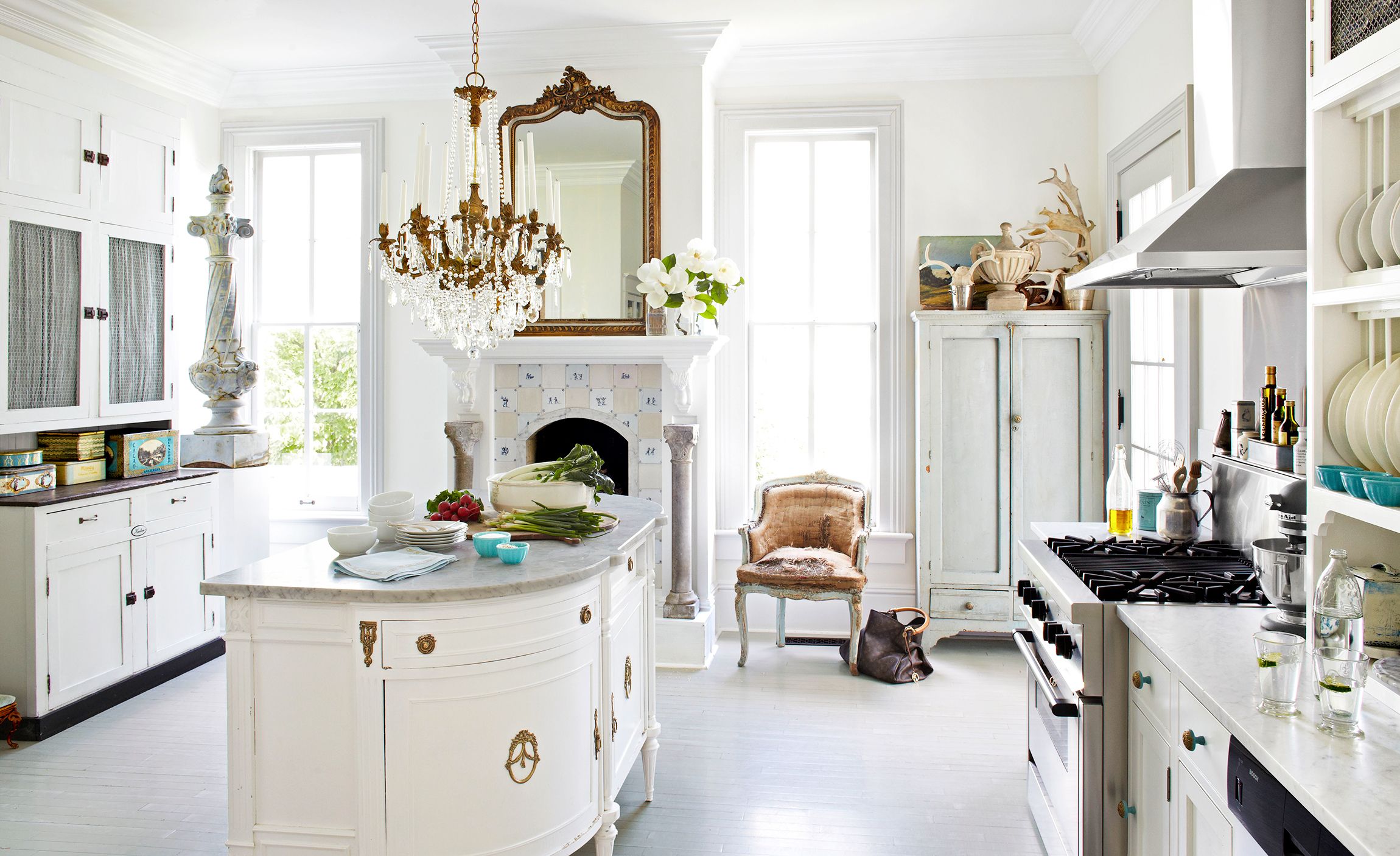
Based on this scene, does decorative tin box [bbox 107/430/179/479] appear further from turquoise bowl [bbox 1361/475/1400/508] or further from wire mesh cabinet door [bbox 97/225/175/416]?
turquoise bowl [bbox 1361/475/1400/508]

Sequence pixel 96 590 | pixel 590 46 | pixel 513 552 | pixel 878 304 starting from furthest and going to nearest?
1. pixel 878 304
2. pixel 590 46
3. pixel 96 590
4. pixel 513 552

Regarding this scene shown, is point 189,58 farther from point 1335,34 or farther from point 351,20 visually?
point 1335,34

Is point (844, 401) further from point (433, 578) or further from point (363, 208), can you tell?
point (433, 578)

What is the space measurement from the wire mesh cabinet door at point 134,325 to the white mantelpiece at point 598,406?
1334mm

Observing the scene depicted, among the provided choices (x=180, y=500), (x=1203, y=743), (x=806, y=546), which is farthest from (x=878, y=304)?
(x=180, y=500)

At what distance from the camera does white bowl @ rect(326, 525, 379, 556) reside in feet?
8.83

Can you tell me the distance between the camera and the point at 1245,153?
2.33 metres

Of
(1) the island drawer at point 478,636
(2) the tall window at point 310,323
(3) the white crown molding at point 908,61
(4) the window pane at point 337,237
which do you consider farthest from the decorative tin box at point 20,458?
(3) the white crown molding at point 908,61

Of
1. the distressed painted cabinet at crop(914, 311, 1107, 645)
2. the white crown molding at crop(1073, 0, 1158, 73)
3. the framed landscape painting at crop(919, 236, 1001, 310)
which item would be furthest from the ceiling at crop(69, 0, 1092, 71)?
the distressed painted cabinet at crop(914, 311, 1107, 645)

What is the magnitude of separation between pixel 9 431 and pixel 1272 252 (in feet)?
15.7

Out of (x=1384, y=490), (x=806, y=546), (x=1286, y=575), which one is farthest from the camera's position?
(x=806, y=546)

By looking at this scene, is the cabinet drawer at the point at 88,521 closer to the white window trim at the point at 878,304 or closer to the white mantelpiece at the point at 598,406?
the white mantelpiece at the point at 598,406

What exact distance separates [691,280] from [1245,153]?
2.78 metres

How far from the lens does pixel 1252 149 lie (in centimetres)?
→ 232
